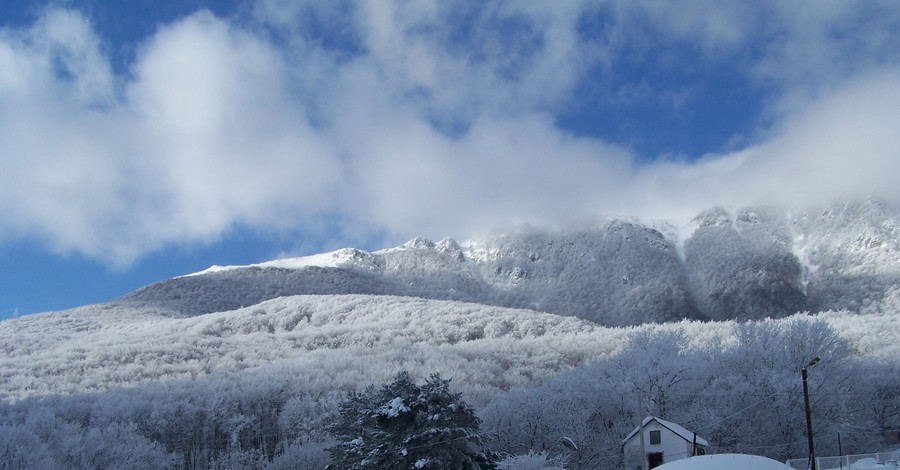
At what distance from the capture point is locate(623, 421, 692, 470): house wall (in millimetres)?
30438

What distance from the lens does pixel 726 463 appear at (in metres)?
19.4

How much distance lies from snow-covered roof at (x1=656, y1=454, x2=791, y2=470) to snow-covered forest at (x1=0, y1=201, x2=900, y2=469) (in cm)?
1205

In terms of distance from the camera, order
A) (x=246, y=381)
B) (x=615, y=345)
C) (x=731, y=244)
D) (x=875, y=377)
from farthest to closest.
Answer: (x=731, y=244) → (x=615, y=345) → (x=246, y=381) → (x=875, y=377)

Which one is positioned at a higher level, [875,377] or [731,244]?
[731,244]

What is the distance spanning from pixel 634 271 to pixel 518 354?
68.8m

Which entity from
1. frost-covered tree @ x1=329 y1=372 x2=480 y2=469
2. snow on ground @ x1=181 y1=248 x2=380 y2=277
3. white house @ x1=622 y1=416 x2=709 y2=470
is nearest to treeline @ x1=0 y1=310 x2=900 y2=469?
white house @ x1=622 y1=416 x2=709 y2=470

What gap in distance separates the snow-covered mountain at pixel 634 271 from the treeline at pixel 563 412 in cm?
5857

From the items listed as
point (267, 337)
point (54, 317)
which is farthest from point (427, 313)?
point (54, 317)

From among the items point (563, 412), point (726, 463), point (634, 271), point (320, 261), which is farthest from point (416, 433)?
point (320, 261)

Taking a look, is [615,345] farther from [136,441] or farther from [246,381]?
[136,441]

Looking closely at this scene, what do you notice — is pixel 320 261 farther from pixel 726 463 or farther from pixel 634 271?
pixel 726 463

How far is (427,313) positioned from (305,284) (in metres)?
47.3

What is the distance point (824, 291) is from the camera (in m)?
105

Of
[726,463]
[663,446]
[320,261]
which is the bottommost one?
[663,446]
